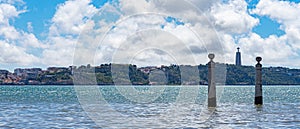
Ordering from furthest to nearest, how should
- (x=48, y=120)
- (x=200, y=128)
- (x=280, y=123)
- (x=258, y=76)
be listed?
(x=258, y=76)
(x=48, y=120)
(x=280, y=123)
(x=200, y=128)

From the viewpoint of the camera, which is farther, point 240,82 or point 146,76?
point 240,82

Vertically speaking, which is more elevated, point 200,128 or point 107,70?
point 107,70

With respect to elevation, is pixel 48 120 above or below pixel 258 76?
below

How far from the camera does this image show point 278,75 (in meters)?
190

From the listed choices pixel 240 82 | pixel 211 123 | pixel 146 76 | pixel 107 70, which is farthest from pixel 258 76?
pixel 240 82

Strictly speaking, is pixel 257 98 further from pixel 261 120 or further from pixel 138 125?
pixel 138 125

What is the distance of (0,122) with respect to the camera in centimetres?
2841

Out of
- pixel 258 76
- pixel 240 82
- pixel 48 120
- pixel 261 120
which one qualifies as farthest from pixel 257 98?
pixel 240 82

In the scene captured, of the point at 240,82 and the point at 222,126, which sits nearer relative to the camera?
the point at 222,126

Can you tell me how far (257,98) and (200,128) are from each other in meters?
14.8

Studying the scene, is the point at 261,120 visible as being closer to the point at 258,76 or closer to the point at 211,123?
the point at 211,123

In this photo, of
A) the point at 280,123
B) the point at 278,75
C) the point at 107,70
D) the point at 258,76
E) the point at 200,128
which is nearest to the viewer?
the point at 200,128

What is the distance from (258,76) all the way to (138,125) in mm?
13378

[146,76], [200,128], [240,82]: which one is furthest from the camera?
[240,82]
